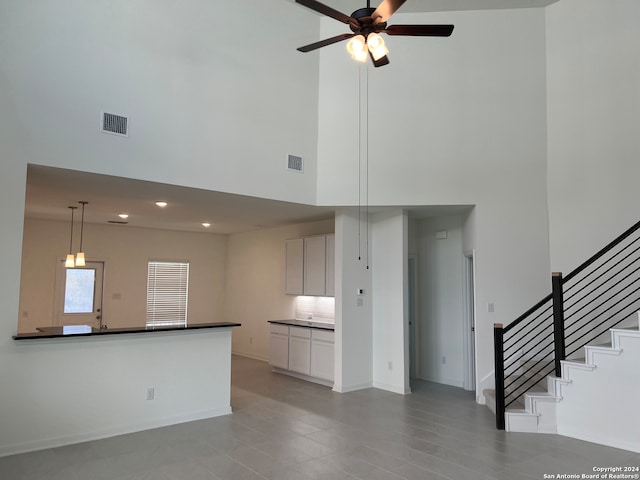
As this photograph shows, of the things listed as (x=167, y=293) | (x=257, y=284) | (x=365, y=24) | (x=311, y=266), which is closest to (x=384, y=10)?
(x=365, y=24)

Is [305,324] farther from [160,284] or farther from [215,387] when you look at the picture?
[160,284]

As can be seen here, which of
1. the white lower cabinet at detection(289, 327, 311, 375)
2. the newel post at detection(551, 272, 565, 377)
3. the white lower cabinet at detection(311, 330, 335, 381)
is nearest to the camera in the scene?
the newel post at detection(551, 272, 565, 377)

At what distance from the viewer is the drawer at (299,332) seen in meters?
7.19

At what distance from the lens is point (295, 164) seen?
19.9 ft

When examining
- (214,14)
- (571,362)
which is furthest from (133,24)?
(571,362)

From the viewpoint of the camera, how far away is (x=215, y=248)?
1020cm

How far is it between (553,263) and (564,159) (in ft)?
4.53

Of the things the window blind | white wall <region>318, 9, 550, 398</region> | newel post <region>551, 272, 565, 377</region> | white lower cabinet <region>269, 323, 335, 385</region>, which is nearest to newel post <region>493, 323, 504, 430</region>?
newel post <region>551, 272, 565, 377</region>

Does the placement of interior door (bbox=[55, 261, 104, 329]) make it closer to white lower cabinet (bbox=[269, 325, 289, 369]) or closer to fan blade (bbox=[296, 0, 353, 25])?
white lower cabinet (bbox=[269, 325, 289, 369])

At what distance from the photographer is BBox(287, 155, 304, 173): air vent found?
600cm

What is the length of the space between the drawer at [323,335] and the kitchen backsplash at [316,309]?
0.66m

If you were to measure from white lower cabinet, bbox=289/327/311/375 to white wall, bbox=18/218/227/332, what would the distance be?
3.24m

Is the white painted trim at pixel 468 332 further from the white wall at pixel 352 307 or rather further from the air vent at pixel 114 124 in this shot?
the air vent at pixel 114 124

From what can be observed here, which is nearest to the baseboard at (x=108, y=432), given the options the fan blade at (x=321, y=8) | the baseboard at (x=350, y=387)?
the baseboard at (x=350, y=387)
